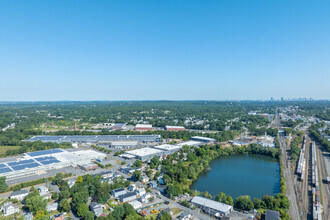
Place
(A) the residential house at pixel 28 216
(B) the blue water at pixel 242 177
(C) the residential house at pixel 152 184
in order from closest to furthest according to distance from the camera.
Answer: (A) the residential house at pixel 28 216, (C) the residential house at pixel 152 184, (B) the blue water at pixel 242 177

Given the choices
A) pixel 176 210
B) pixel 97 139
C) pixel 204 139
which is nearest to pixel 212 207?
pixel 176 210

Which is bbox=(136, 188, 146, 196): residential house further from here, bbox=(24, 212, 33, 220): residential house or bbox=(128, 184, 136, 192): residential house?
bbox=(24, 212, 33, 220): residential house

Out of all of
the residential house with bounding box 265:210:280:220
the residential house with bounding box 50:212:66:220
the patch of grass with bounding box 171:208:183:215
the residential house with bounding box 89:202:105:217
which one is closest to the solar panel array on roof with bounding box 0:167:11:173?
the residential house with bounding box 50:212:66:220

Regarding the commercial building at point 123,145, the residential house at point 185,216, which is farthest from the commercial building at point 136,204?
the commercial building at point 123,145

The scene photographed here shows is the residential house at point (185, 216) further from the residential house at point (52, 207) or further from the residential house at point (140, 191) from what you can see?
the residential house at point (52, 207)

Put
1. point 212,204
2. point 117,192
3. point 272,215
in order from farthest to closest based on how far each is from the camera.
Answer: point 117,192, point 212,204, point 272,215

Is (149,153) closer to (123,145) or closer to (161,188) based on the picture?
(123,145)
